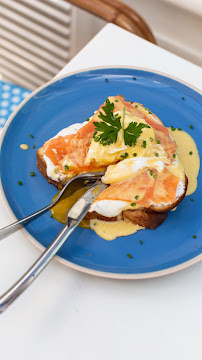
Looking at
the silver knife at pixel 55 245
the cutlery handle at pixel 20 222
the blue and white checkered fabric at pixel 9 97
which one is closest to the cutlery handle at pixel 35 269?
the silver knife at pixel 55 245

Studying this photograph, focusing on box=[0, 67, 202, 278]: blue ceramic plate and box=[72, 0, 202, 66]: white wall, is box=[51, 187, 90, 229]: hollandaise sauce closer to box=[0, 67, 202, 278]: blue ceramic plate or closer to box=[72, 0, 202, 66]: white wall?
box=[0, 67, 202, 278]: blue ceramic plate

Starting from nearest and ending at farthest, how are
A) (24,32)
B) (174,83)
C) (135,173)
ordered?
(135,173) → (174,83) → (24,32)

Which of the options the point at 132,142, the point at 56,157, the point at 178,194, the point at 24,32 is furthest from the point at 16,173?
the point at 24,32

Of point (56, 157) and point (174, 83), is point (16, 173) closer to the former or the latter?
point (56, 157)

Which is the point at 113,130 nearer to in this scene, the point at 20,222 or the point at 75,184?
the point at 75,184

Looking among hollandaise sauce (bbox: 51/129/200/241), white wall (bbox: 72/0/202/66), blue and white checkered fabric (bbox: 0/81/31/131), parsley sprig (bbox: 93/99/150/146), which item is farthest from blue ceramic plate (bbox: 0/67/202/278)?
white wall (bbox: 72/0/202/66)

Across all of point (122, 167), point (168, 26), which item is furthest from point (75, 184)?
point (168, 26)

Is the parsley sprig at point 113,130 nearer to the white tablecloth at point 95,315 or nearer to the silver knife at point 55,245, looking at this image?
the silver knife at point 55,245

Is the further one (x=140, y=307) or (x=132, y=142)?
(x=132, y=142)

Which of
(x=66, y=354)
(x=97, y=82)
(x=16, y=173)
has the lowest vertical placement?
(x=66, y=354)
